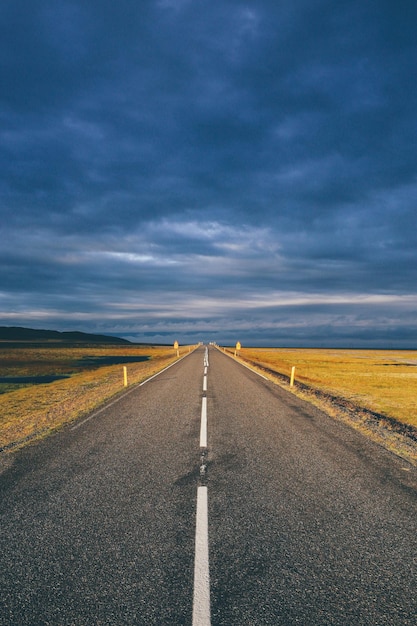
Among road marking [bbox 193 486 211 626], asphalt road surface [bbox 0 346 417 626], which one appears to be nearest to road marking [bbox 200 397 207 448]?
asphalt road surface [bbox 0 346 417 626]

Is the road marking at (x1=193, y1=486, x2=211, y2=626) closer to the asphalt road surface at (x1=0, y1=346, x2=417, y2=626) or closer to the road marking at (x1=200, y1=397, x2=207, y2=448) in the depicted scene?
the asphalt road surface at (x1=0, y1=346, x2=417, y2=626)

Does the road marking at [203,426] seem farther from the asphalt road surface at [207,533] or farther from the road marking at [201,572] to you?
the road marking at [201,572]

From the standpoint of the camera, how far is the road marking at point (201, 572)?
9.75ft

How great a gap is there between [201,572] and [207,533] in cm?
73

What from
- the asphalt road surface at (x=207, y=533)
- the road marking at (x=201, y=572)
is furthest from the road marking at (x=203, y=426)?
the road marking at (x=201, y=572)

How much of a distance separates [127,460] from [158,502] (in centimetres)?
198

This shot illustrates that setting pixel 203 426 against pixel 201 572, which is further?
pixel 203 426

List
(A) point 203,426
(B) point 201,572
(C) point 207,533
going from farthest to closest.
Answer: (A) point 203,426
(C) point 207,533
(B) point 201,572

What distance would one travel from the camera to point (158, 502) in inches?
199

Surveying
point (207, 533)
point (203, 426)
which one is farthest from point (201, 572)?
point (203, 426)

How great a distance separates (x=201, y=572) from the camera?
3.52 meters

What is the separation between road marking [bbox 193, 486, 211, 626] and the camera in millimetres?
2972

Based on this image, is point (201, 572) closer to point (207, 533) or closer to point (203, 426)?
point (207, 533)

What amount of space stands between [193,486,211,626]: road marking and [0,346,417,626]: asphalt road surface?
1 cm
